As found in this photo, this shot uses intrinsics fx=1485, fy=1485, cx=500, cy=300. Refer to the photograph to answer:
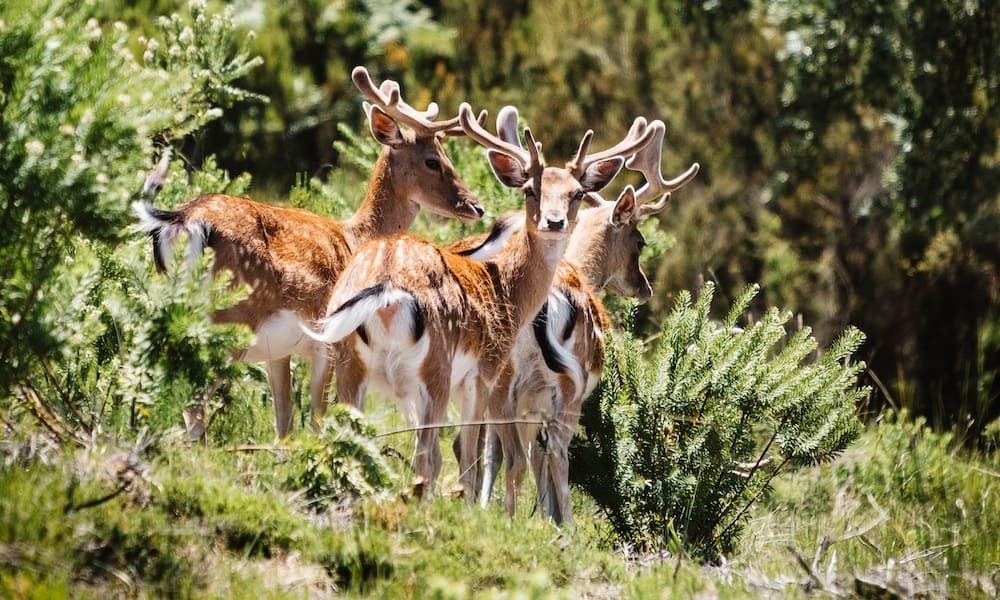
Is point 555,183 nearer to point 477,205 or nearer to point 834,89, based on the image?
point 477,205

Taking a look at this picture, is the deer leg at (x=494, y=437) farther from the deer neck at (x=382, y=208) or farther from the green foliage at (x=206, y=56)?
the green foliage at (x=206, y=56)

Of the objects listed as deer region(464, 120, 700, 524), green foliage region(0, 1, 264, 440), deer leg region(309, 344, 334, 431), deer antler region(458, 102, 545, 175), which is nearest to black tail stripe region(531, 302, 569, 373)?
deer region(464, 120, 700, 524)

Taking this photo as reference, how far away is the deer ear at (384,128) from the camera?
891 centimetres

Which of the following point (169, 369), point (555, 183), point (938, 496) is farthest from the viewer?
point (938, 496)

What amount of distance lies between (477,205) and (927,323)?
796cm

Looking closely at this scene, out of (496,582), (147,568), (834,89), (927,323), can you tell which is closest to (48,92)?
(147,568)

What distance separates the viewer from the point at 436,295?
6.98 m

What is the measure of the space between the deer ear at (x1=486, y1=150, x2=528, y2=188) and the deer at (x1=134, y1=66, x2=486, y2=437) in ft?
2.83

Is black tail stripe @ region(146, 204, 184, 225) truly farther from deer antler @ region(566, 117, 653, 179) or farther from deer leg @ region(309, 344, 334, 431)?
deer antler @ region(566, 117, 653, 179)

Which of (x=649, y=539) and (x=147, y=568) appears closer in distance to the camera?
(x=147, y=568)

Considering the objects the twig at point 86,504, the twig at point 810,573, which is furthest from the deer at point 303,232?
the twig at point 810,573

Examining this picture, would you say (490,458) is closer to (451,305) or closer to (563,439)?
(563,439)

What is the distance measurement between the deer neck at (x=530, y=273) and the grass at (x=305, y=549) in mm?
1250

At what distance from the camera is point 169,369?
217 inches
